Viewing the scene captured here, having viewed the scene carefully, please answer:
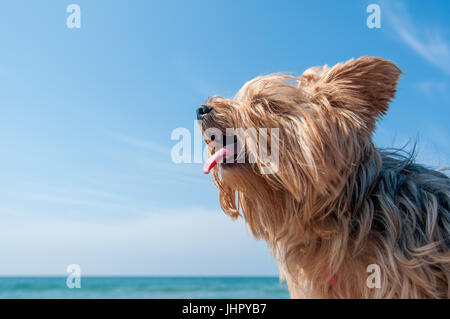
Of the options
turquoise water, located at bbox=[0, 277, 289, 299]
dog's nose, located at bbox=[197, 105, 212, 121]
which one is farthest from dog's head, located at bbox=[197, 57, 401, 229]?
turquoise water, located at bbox=[0, 277, 289, 299]

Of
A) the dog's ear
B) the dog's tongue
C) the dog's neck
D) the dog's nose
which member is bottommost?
the dog's neck

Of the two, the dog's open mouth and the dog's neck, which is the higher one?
the dog's open mouth

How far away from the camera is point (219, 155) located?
339 centimetres

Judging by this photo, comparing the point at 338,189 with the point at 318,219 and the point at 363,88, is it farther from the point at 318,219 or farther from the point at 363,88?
the point at 363,88

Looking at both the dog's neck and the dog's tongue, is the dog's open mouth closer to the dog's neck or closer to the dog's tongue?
the dog's tongue

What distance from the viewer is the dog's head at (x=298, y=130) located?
3178 mm

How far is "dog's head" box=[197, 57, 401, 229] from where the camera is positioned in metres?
3.18

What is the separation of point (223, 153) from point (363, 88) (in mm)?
1168

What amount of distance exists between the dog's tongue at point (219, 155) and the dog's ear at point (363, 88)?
2.44ft

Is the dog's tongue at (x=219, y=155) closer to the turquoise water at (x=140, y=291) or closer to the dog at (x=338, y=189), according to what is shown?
the dog at (x=338, y=189)

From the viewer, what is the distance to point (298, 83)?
3.70 meters

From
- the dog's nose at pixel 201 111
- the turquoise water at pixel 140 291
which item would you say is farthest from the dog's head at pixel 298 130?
the turquoise water at pixel 140 291
